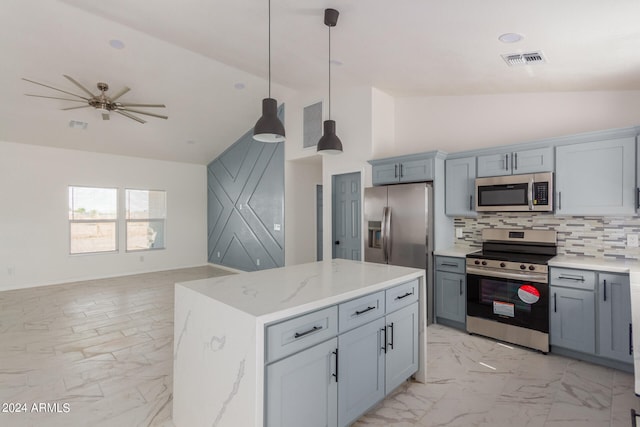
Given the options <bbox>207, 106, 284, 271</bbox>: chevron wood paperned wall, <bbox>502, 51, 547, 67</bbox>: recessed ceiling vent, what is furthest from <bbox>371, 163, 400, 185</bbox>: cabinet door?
<bbox>207, 106, 284, 271</bbox>: chevron wood paperned wall

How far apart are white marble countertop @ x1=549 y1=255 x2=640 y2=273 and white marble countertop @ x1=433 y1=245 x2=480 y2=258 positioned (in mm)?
872

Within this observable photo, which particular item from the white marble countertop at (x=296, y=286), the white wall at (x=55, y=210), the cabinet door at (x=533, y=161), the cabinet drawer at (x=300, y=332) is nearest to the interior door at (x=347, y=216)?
the cabinet door at (x=533, y=161)

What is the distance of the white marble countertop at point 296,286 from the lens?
1.67 meters

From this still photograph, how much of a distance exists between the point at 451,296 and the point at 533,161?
5.75 feet

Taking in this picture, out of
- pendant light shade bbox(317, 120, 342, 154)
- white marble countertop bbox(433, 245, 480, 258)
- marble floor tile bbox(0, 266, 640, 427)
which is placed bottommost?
marble floor tile bbox(0, 266, 640, 427)

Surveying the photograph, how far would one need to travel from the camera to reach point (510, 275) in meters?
3.35

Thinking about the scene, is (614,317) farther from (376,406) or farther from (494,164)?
(376,406)

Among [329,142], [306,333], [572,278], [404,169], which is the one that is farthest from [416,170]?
[306,333]

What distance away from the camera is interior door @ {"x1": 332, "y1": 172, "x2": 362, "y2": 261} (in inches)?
201

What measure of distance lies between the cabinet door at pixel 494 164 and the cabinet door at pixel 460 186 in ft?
0.31

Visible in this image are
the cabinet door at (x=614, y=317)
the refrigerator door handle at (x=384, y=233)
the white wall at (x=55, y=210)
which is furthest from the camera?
the white wall at (x=55, y=210)

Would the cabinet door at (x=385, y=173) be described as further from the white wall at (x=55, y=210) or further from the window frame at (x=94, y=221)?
the window frame at (x=94, y=221)

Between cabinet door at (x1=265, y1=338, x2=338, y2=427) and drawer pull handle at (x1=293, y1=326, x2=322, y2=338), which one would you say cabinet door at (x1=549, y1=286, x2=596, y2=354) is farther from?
drawer pull handle at (x1=293, y1=326, x2=322, y2=338)

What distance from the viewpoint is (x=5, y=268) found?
5.95m
